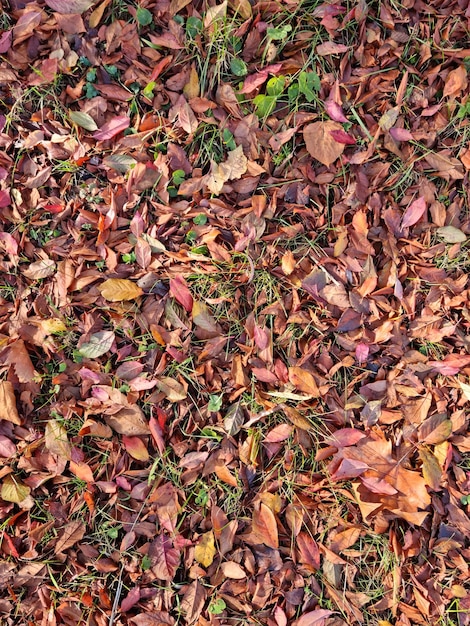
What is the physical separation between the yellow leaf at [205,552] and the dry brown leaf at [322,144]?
3.81 feet

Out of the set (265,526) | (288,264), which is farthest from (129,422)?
(288,264)

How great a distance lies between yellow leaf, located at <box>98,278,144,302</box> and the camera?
154cm

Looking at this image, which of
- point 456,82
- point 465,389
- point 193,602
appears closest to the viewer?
point 193,602

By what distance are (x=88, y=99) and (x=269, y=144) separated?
0.57 metres

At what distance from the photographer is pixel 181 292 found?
1563 mm

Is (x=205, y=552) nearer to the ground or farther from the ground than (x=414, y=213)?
nearer to the ground

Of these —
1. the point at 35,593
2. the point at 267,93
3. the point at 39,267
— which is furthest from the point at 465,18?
the point at 35,593

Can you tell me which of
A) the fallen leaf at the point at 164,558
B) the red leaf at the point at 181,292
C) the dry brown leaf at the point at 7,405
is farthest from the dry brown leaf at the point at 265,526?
the dry brown leaf at the point at 7,405

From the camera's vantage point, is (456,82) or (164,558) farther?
(456,82)

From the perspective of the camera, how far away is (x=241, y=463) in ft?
5.05

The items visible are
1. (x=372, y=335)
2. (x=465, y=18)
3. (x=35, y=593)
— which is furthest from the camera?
(x=465, y=18)

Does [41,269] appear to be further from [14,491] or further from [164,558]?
[164,558]

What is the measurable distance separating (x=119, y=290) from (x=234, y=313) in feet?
1.12

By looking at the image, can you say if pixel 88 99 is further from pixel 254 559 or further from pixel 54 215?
pixel 254 559
